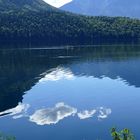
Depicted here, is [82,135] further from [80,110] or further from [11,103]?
[11,103]

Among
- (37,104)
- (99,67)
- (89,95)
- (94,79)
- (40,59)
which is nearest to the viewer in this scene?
(37,104)

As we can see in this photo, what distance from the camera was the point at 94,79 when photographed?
379 feet

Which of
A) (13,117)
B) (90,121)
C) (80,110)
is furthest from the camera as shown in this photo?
(80,110)

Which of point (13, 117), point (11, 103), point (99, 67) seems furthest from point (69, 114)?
point (99, 67)

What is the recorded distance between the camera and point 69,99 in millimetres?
84938

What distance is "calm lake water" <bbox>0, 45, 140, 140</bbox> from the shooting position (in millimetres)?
60781

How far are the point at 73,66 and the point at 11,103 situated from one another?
6621 centimetres

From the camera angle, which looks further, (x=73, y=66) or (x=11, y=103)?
(x=73, y=66)

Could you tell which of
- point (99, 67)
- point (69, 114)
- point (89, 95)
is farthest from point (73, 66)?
point (69, 114)

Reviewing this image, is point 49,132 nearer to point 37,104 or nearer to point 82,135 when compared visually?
point 82,135

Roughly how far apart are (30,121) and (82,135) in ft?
39.8

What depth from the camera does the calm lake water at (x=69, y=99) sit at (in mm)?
60781

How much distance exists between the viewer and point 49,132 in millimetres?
59250

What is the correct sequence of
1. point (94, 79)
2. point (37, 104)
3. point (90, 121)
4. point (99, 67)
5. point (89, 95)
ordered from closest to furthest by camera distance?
point (90, 121) → point (37, 104) → point (89, 95) → point (94, 79) → point (99, 67)
